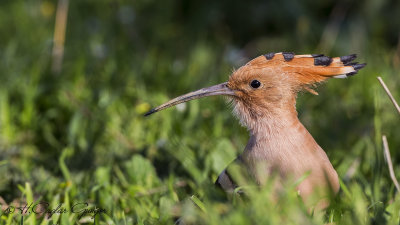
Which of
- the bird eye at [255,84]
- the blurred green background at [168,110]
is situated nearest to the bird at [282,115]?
the bird eye at [255,84]

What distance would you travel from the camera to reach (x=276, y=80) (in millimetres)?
2410

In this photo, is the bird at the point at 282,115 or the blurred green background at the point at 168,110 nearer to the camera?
the bird at the point at 282,115

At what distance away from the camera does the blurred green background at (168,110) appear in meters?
2.50

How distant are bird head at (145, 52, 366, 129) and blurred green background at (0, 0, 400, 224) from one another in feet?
1.13

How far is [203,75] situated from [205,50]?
0.55m

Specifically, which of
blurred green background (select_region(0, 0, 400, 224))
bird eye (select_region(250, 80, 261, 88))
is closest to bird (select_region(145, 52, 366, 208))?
bird eye (select_region(250, 80, 261, 88))

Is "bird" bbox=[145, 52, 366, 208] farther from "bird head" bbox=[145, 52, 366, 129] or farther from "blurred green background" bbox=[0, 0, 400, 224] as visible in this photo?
"blurred green background" bbox=[0, 0, 400, 224]

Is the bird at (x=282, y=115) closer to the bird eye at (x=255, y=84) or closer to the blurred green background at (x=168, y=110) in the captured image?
the bird eye at (x=255, y=84)

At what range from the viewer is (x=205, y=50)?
4.48m

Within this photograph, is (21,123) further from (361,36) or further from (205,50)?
(361,36)

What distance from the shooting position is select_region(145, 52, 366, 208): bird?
7.36 feet

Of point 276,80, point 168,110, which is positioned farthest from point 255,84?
point 168,110

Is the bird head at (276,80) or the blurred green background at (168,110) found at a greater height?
the bird head at (276,80)

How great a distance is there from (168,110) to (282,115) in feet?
3.79
